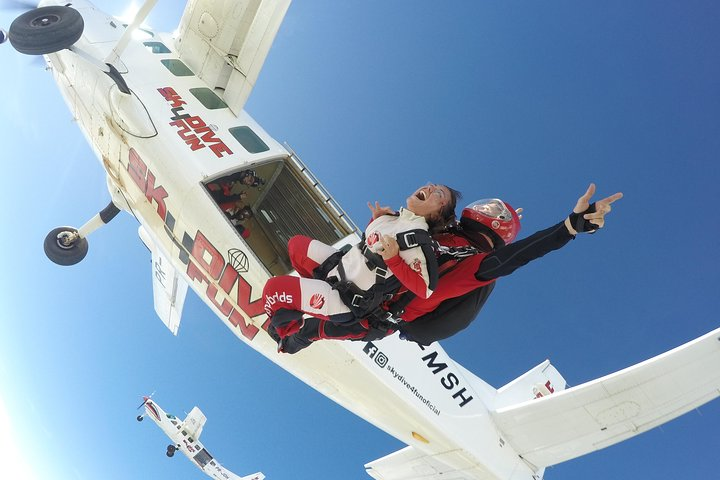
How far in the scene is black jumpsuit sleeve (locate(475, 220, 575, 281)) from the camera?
290cm

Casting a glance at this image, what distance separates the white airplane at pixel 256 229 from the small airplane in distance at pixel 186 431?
21384 mm

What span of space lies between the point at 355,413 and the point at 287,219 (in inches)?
126

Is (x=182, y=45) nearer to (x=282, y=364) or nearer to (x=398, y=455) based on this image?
(x=282, y=364)

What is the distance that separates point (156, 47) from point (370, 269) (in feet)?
23.7

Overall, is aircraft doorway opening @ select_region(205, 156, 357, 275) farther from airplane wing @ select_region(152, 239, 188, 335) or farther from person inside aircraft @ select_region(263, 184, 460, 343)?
airplane wing @ select_region(152, 239, 188, 335)

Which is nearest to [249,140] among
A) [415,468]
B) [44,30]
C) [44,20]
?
[44,30]

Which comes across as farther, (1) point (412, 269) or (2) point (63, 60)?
(2) point (63, 60)

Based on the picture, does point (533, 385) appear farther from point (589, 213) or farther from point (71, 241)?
point (71, 241)

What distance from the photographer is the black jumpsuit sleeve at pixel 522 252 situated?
9.51 feet

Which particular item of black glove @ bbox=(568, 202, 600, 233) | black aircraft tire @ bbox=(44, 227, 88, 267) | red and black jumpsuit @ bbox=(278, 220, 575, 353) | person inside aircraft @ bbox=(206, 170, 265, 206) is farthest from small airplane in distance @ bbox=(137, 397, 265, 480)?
black glove @ bbox=(568, 202, 600, 233)

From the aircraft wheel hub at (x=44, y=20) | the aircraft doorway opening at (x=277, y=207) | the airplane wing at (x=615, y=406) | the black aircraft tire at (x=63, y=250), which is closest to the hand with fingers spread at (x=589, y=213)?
the airplane wing at (x=615, y=406)

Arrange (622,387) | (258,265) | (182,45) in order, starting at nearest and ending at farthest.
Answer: (622,387)
(258,265)
(182,45)

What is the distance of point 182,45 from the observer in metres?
8.59

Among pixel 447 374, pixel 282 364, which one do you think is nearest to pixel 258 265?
pixel 282 364
